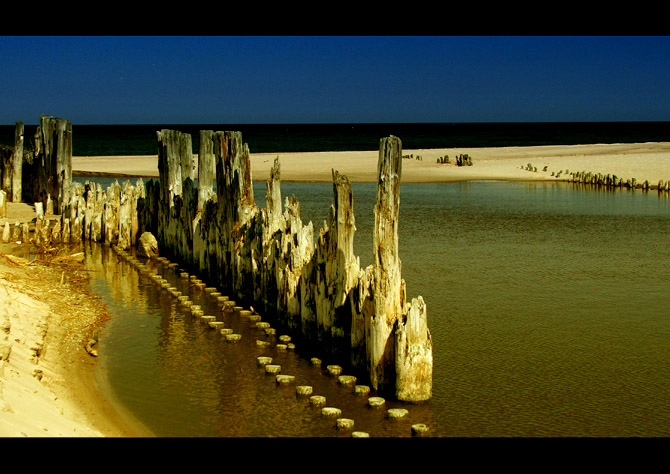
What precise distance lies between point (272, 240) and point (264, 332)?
109 centimetres

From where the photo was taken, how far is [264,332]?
900 centimetres

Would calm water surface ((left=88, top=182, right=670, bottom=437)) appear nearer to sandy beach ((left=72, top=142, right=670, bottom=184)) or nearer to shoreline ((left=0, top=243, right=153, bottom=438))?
shoreline ((left=0, top=243, right=153, bottom=438))

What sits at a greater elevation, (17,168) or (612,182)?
(612,182)

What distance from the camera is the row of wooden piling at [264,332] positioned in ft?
21.0

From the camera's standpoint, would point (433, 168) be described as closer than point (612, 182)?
No

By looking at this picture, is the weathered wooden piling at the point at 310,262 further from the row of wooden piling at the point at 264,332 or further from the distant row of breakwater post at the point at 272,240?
the row of wooden piling at the point at 264,332

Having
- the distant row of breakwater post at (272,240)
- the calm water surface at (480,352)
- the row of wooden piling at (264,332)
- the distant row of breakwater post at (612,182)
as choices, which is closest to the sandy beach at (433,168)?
the distant row of breakwater post at (612,182)

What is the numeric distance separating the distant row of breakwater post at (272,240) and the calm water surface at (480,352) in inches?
15.5

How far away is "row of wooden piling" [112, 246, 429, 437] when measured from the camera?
6.40 metres

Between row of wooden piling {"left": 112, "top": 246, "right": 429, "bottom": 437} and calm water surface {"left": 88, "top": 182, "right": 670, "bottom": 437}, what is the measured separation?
0.08 metres

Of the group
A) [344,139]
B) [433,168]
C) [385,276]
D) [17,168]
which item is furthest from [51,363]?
[344,139]

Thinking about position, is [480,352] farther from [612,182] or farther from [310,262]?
[612,182]
